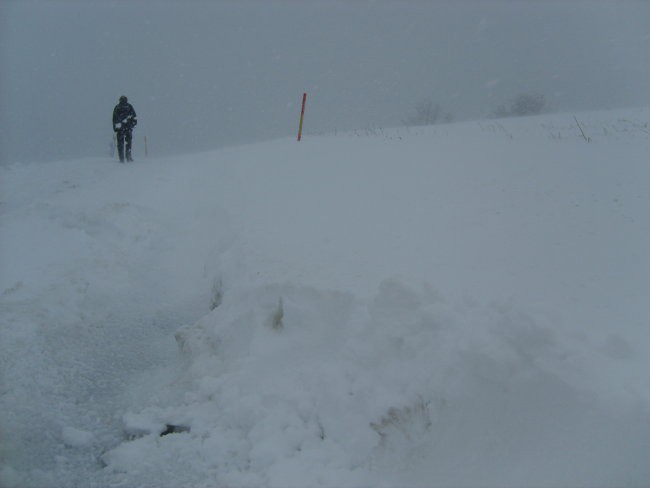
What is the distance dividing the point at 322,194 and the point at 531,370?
173 inches

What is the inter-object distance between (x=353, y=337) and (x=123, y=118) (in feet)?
40.4

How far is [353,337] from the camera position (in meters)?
3.54

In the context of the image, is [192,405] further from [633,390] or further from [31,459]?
[633,390]

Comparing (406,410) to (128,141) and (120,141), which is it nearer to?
(120,141)

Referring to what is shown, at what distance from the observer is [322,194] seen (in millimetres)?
6816

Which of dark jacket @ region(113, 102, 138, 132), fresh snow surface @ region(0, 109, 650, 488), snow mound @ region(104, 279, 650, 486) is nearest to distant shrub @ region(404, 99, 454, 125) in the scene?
dark jacket @ region(113, 102, 138, 132)

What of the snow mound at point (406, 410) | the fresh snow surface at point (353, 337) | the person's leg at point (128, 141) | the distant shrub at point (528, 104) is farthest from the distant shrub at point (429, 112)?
the snow mound at point (406, 410)

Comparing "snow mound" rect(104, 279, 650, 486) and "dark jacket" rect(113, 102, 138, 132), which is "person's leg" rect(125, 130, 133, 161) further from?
"snow mound" rect(104, 279, 650, 486)

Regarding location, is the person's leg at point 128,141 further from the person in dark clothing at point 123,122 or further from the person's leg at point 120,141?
the person's leg at point 120,141

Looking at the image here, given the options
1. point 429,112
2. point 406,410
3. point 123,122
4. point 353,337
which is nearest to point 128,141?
point 123,122

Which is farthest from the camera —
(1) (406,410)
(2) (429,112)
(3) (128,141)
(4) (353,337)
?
(2) (429,112)

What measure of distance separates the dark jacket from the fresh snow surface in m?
7.03

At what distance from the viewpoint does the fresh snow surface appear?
286cm

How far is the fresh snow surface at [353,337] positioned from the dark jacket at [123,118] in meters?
7.03
